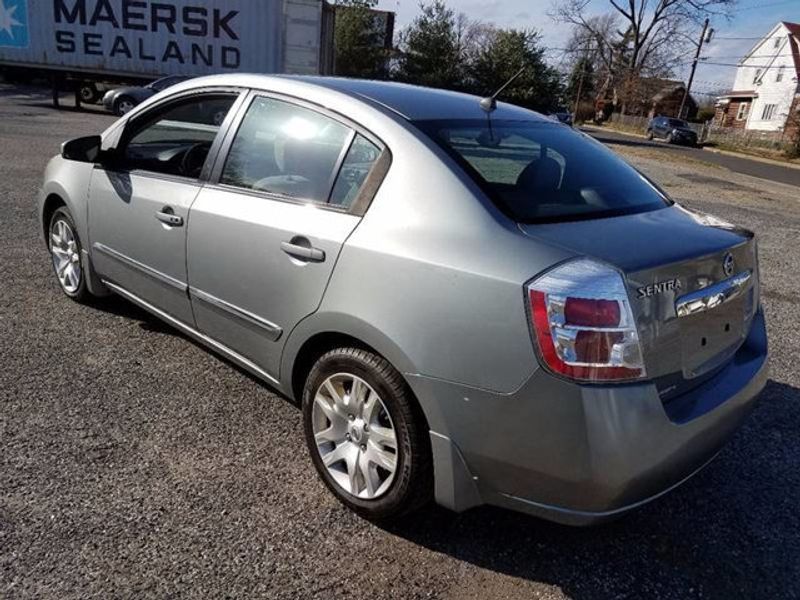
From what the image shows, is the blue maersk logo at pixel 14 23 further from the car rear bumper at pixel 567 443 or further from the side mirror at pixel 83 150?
the car rear bumper at pixel 567 443

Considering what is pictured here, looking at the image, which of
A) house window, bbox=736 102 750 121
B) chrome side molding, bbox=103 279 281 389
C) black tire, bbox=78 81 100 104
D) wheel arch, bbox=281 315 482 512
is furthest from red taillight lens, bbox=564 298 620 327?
house window, bbox=736 102 750 121

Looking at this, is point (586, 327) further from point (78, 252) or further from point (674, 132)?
point (674, 132)

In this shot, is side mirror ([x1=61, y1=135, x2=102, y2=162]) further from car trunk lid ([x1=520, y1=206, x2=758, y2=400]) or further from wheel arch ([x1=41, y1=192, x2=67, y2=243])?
car trunk lid ([x1=520, y1=206, x2=758, y2=400])

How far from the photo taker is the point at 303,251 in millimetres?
2549

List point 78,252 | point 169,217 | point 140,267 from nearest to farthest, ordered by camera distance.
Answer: point 169,217, point 140,267, point 78,252

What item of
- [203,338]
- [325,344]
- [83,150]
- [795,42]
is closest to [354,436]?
[325,344]

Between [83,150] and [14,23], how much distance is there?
74.3 feet

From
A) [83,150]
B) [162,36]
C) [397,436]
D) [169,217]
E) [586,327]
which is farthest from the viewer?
[162,36]

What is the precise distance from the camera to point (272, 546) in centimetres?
233

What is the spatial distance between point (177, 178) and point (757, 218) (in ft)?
33.4

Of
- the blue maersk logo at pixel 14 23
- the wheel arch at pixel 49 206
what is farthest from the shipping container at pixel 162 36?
the wheel arch at pixel 49 206

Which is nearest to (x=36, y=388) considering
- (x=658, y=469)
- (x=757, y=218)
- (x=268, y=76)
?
(x=268, y=76)

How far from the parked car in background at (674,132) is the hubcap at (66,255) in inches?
1597

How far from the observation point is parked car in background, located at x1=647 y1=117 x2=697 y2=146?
128 ft
